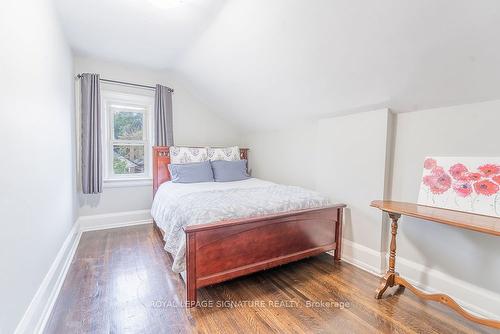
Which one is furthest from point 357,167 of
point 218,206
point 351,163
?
point 218,206

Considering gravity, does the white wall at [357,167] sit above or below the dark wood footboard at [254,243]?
above

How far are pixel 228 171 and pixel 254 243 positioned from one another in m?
1.72

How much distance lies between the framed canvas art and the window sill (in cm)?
347

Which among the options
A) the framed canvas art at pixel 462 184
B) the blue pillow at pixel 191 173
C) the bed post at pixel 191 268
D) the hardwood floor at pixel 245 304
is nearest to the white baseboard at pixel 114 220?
the blue pillow at pixel 191 173

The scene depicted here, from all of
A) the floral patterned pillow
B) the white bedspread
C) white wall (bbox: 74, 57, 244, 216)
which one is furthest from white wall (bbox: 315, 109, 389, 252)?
white wall (bbox: 74, 57, 244, 216)

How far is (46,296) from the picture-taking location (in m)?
1.64

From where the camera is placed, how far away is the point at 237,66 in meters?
2.80

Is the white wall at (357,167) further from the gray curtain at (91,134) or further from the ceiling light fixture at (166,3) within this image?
the gray curtain at (91,134)

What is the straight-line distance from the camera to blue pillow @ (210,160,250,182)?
350 cm

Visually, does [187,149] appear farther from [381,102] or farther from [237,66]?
[381,102]

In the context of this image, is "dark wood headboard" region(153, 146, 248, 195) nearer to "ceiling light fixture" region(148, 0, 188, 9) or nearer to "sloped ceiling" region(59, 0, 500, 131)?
"sloped ceiling" region(59, 0, 500, 131)

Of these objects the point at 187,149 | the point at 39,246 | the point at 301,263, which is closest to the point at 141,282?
the point at 39,246

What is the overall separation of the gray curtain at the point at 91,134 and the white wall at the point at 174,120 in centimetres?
23

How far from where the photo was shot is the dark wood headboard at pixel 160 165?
3.58 metres
